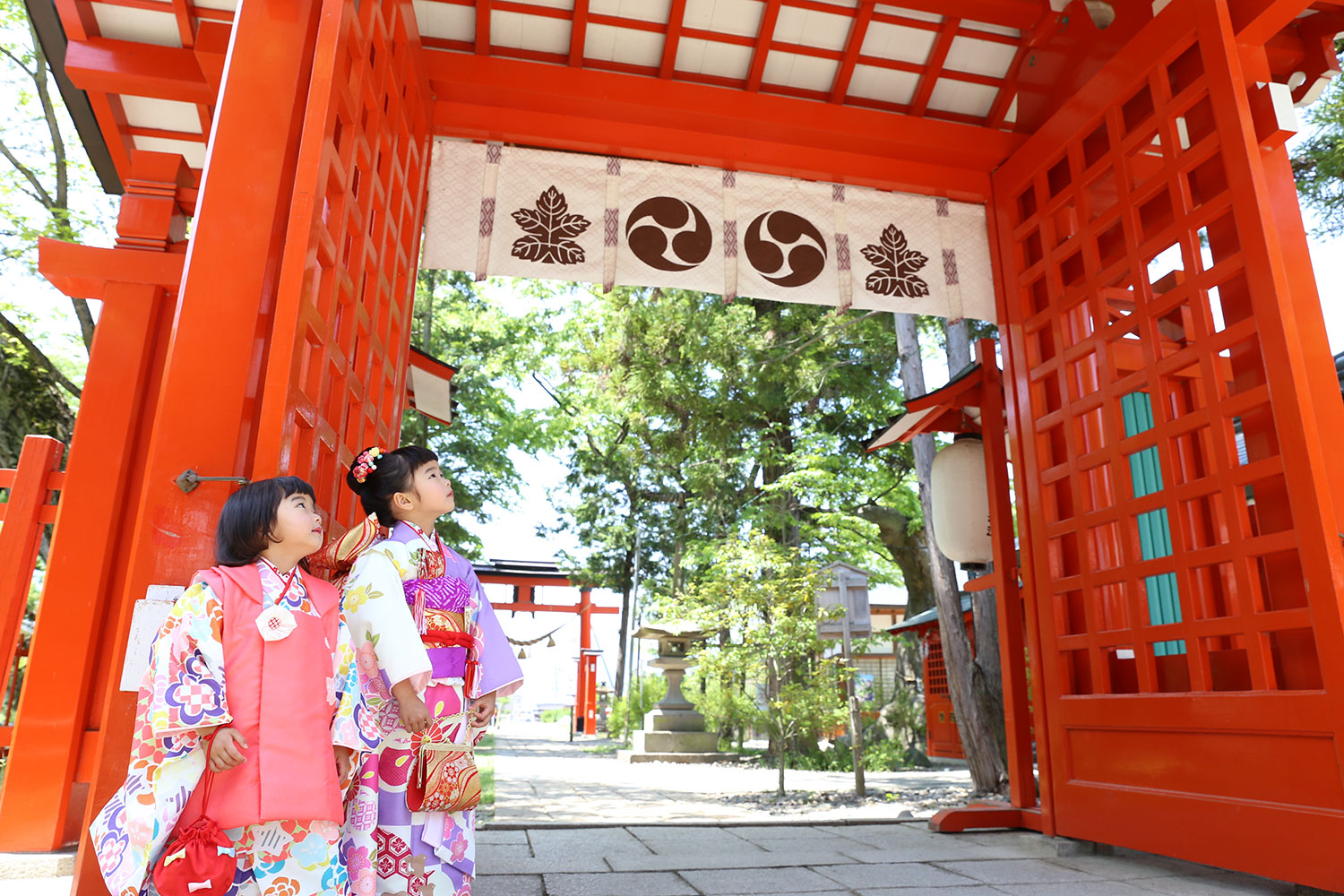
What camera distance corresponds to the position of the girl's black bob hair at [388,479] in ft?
7.56

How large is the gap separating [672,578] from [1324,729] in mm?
A: 15496

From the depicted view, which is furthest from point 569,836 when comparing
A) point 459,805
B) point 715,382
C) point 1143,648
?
point 715,382

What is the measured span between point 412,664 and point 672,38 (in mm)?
3376

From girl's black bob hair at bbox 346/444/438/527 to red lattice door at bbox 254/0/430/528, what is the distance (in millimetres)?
224

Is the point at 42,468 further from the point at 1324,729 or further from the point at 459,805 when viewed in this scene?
the point at 1324,729

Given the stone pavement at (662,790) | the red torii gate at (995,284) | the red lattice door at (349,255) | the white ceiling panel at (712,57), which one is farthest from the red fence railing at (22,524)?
the white ceiling panel at (712,57)

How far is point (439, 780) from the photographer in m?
2.10

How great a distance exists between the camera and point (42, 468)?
3.49m

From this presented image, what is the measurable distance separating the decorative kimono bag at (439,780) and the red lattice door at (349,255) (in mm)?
819

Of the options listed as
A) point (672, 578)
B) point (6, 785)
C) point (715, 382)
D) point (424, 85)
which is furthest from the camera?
point (672, 578)

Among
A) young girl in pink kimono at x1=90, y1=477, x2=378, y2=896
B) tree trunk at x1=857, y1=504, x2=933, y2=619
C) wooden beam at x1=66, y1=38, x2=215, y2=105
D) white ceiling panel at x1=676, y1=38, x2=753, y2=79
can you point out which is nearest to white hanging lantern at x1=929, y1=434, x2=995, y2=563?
white ceiling panel at x1=676, y1=38, x2=753, y2=79

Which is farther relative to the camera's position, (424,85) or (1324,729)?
(424,85)

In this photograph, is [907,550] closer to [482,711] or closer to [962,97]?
[962,97]

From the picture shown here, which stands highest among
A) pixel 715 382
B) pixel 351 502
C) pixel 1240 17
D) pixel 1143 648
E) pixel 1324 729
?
pixel 715 382
